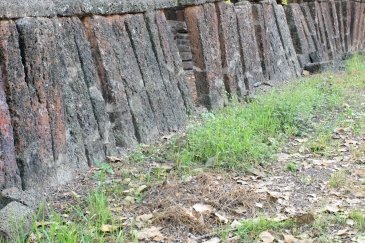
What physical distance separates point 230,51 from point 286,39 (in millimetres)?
2920

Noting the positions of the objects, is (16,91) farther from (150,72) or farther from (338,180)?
(338,180)

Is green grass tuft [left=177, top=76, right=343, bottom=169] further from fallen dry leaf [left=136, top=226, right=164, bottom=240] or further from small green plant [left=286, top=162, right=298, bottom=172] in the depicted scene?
fallen dry leaf [left=136, top=226, right=164, bottom=240]

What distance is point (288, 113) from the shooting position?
6.57 m

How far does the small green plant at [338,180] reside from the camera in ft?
15.5

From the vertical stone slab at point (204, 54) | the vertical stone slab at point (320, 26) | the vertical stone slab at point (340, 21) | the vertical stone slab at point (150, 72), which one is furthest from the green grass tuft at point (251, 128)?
the vertical stone slab at point (340, 21)

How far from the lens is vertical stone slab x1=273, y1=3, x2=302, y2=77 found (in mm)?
10531

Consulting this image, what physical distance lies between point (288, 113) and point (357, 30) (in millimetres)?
9523

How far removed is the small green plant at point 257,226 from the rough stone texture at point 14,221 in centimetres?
132

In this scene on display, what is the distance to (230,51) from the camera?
26.6ft

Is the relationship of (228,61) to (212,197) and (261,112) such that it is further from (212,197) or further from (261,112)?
(212,197)

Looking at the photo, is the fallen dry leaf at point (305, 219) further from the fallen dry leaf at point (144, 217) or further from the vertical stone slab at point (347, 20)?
the vertical stone slab at point (347, 20)

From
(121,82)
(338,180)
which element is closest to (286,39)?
(121,82)

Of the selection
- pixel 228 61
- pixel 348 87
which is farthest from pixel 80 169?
pixel 348 87

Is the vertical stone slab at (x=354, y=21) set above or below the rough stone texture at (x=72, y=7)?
below
